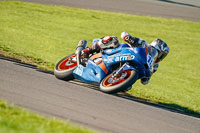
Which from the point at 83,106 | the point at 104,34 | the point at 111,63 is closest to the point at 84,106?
the point at 83,106

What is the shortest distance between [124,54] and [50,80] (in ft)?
5.92

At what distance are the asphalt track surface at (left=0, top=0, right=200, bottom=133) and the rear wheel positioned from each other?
6.5 inches

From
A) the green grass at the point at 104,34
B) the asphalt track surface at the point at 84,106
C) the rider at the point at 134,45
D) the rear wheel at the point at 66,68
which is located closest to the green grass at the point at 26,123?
the asphalt track surface at the point at 84,106

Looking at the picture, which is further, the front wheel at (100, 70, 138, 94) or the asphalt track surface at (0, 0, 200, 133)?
the front wheel at (100, 70, 138, 94)

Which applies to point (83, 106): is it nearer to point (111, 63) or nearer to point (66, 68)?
point (111, 63)

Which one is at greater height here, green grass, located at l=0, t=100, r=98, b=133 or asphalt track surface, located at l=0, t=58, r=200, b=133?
green grass, located at l=0, t=100, r=98, b=133

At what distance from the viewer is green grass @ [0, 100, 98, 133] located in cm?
393

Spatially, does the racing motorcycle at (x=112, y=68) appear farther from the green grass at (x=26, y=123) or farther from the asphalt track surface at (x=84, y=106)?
the green grass at (x=26, y=123)

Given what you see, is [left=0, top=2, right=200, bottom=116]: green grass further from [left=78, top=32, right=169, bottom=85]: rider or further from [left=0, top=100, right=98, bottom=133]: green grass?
[left=0, top=100, right=98, bottom=133]: green grass

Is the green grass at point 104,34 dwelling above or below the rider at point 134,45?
below

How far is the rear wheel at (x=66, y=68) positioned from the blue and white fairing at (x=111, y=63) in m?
0.15

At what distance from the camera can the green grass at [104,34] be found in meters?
11.4

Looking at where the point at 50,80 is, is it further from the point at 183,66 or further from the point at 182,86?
the point at 183,66

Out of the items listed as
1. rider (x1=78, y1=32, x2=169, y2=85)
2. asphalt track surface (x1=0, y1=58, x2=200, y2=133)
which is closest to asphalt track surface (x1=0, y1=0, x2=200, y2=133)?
asphalt track surface (x1=0, y1=58, x2=200, y2=133)
